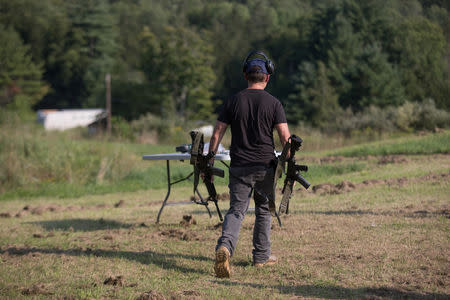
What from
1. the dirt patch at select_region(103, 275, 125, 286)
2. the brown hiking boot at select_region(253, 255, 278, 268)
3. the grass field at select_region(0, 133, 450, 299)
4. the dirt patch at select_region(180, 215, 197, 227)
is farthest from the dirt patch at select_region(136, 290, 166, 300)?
the dirt patch at select_region(180, 215, 197, 227)

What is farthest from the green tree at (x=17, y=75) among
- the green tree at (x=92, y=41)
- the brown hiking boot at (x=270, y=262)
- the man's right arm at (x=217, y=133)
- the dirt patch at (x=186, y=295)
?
the dirt patch at (x=186, y=295)

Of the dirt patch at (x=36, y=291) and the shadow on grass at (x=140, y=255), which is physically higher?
the dirt patch at (x=36, y=291)

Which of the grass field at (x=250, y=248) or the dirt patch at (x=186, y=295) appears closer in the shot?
the dirt patch at (x=186, y=295)

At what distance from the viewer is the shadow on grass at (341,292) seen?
5078 mm

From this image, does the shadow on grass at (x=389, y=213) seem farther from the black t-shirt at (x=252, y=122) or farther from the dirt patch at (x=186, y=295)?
the dirt patch at (x=186, y=295)

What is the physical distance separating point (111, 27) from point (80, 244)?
9290cm

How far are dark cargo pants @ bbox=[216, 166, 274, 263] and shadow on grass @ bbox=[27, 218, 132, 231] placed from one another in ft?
12.7

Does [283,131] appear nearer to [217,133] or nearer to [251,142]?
[251,142]

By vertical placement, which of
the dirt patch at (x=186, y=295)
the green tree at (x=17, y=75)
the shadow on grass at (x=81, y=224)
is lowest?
the green tree at (x=17, y=75)

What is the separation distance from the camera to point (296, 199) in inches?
456

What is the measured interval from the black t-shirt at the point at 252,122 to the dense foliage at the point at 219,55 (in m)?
28.2

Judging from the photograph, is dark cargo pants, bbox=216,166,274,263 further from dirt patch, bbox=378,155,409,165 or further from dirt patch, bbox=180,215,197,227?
dirt patch, bbox=378,155,409,165

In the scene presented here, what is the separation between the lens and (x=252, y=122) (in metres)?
6.01

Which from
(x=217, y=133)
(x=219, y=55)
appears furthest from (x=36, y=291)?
(x=219, y=55)
